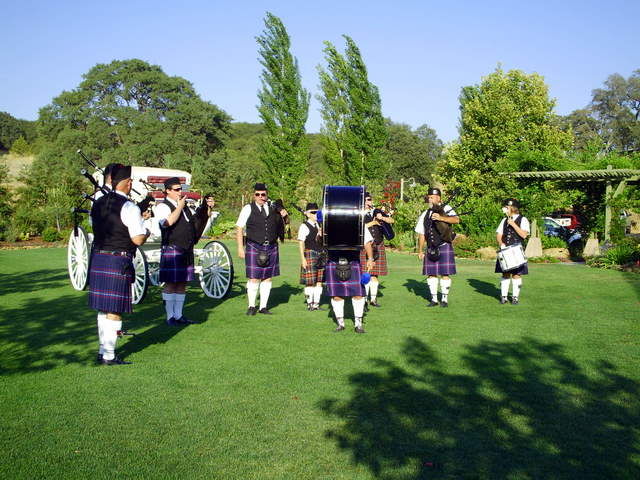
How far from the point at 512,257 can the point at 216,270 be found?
4.87 meters

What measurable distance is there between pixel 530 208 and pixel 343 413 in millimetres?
16603

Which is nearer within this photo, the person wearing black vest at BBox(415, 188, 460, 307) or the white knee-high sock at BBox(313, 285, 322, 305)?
the person wearing black vest at BBox(415, 188, 460, 307)

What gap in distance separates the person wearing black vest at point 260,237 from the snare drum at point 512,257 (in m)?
3.66

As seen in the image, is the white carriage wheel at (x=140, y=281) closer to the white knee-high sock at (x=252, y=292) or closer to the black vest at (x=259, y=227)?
the white knee-high sock at (x=252, y=292)

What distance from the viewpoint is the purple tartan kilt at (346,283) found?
731cm

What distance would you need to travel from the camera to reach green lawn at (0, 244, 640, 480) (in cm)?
360

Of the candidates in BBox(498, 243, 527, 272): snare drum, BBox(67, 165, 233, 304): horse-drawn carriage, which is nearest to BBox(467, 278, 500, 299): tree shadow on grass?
BBox(498, 243, 527, 272): snare drum

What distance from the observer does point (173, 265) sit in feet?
25.8

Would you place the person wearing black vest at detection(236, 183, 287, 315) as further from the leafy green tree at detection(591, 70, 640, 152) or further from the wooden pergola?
the leafy green tree at detection(591, 70, 640, 152)

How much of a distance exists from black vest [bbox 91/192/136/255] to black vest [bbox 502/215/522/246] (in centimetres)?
627

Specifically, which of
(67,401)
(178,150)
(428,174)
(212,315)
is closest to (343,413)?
(67,401)

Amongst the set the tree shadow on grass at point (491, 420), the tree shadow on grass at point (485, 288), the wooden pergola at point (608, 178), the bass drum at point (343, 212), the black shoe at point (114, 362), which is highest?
the wooden pergola at point (608, 178)

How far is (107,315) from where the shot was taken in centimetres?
579

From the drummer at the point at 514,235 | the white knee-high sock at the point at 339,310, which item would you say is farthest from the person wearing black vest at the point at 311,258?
the drummer at the point at 514,235
